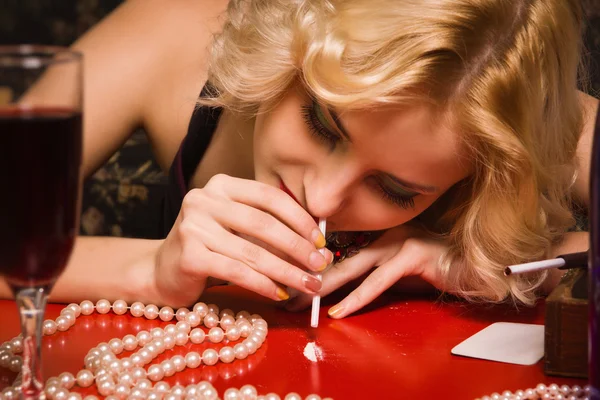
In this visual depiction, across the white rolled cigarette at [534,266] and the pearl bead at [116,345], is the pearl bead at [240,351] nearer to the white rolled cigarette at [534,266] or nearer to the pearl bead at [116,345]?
the pearl bead at [116,345]

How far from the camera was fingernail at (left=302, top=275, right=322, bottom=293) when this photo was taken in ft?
3.51

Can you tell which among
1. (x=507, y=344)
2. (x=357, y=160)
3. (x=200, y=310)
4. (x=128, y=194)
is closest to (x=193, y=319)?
(x=200, y=310)

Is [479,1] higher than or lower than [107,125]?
higher

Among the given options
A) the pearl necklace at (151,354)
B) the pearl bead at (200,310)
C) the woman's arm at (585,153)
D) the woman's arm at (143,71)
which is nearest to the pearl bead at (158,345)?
the pearl necklace at (151,354)

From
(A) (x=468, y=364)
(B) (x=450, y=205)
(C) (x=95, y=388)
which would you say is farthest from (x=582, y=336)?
(C) (x=95, y=388)

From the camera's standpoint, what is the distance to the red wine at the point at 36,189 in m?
0.60

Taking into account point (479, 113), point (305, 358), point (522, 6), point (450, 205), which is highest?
Result: point (522, 6)

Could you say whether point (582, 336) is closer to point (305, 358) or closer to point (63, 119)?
point (305, 358)

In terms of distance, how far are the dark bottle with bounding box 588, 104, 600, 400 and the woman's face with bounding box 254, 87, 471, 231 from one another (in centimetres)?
40

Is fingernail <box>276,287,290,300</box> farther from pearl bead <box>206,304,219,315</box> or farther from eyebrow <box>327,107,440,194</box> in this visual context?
eyebrow <box>327,107,440,194</box>

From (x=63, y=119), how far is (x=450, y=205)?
2.81 ft

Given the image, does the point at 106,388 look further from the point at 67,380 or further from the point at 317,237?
the point at 317,237

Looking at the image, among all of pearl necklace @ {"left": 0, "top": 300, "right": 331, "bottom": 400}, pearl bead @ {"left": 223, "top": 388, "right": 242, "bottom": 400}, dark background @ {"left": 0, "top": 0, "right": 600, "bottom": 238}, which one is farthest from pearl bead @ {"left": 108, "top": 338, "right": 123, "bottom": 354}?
dark background @ {"left": 0, "top": 0, "right": 600, "bottom": 238}

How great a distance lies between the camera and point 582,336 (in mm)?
918
